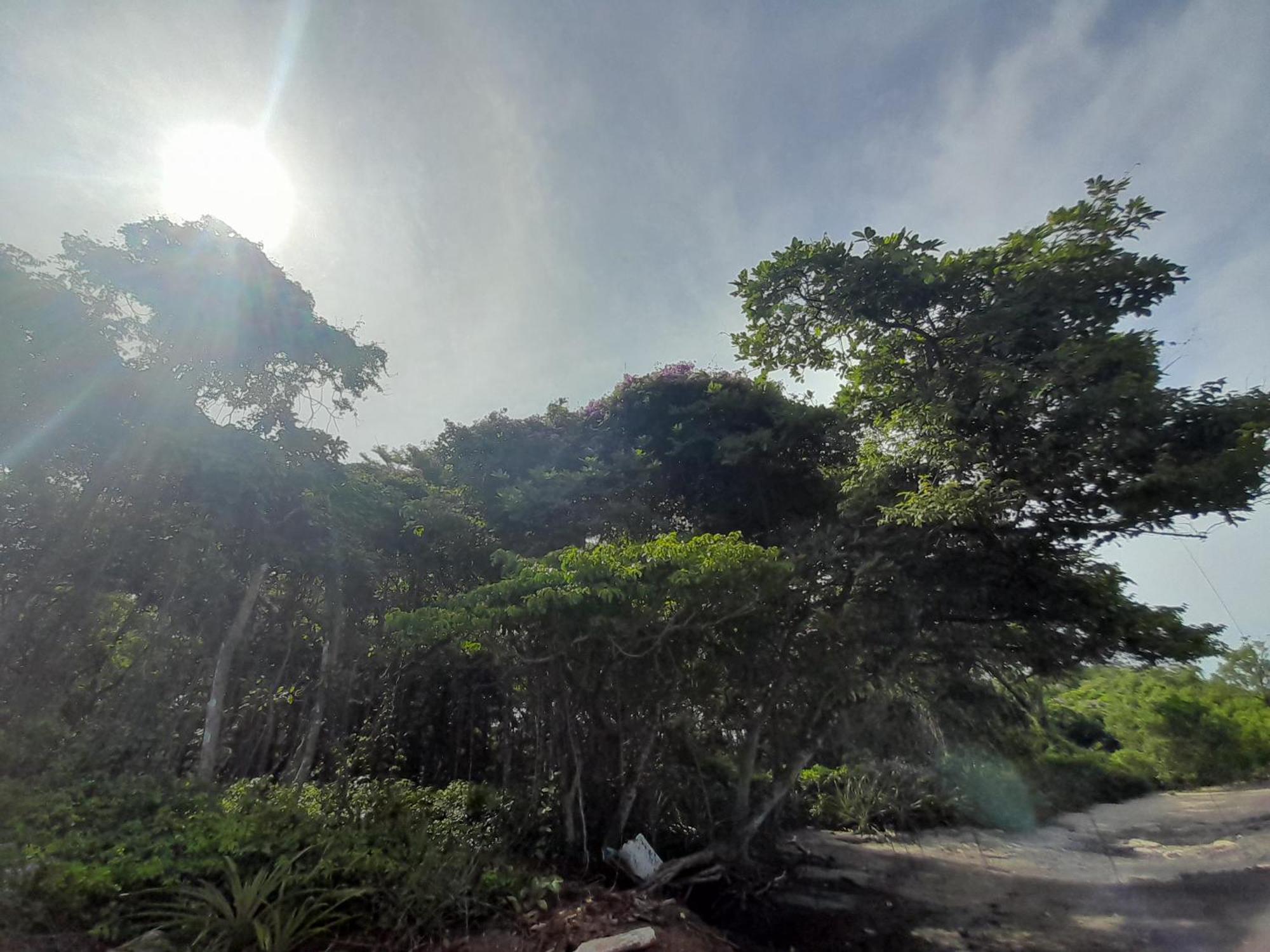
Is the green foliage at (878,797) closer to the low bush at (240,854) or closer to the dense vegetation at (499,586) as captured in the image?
the dense vegetation at (499,586)

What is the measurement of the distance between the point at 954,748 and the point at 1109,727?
10032 mm

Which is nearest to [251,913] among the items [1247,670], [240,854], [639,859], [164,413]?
[240,854]

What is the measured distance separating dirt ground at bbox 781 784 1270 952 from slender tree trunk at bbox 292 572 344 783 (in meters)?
6.19

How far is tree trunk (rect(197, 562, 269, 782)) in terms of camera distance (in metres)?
6.37

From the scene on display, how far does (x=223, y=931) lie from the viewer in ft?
12.4

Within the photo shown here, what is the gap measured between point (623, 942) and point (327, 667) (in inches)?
211

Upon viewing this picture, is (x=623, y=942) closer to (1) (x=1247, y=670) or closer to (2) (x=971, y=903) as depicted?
(2) (x=971, y=903)

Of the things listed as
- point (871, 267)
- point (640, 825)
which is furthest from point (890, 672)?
point (871, 267)

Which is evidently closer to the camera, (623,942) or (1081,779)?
(623,942)

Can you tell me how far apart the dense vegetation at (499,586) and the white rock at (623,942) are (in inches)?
32.6

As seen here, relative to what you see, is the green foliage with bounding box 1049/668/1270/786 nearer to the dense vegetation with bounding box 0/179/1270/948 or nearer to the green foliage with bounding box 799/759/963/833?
the green foliage with bounding box 799/759/963/833

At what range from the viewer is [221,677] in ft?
22.2

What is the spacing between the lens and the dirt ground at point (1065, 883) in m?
5.98

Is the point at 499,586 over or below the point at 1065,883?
over
